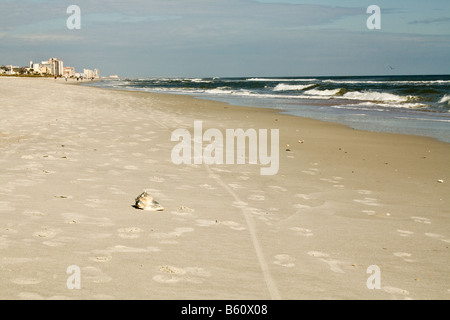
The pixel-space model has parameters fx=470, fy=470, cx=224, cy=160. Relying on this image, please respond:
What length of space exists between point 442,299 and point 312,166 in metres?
5.51

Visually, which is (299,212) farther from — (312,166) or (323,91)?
(323,91)

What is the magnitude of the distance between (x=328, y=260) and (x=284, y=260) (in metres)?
0.41

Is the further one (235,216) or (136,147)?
(136,147)

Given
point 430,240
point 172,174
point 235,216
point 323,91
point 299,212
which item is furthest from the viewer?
point 323,91

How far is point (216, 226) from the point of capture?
5.03m

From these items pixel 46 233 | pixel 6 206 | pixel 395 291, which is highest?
pixel 6 206

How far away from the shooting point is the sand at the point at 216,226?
11.6 ft

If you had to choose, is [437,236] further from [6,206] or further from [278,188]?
[6,206]

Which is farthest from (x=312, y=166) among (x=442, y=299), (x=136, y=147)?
(x=442, y=299)

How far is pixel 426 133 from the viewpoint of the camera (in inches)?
563

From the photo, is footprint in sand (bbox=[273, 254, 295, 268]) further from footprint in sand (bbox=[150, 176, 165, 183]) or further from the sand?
footprint in sand (bbox=[150, 176, 165, 183])

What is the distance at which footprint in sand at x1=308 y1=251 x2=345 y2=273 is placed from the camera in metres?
3.98

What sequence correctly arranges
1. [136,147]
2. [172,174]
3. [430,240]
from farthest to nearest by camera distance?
[136,147] < [172,174] < [430,240]

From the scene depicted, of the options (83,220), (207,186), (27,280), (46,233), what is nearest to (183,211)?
(83,220)
